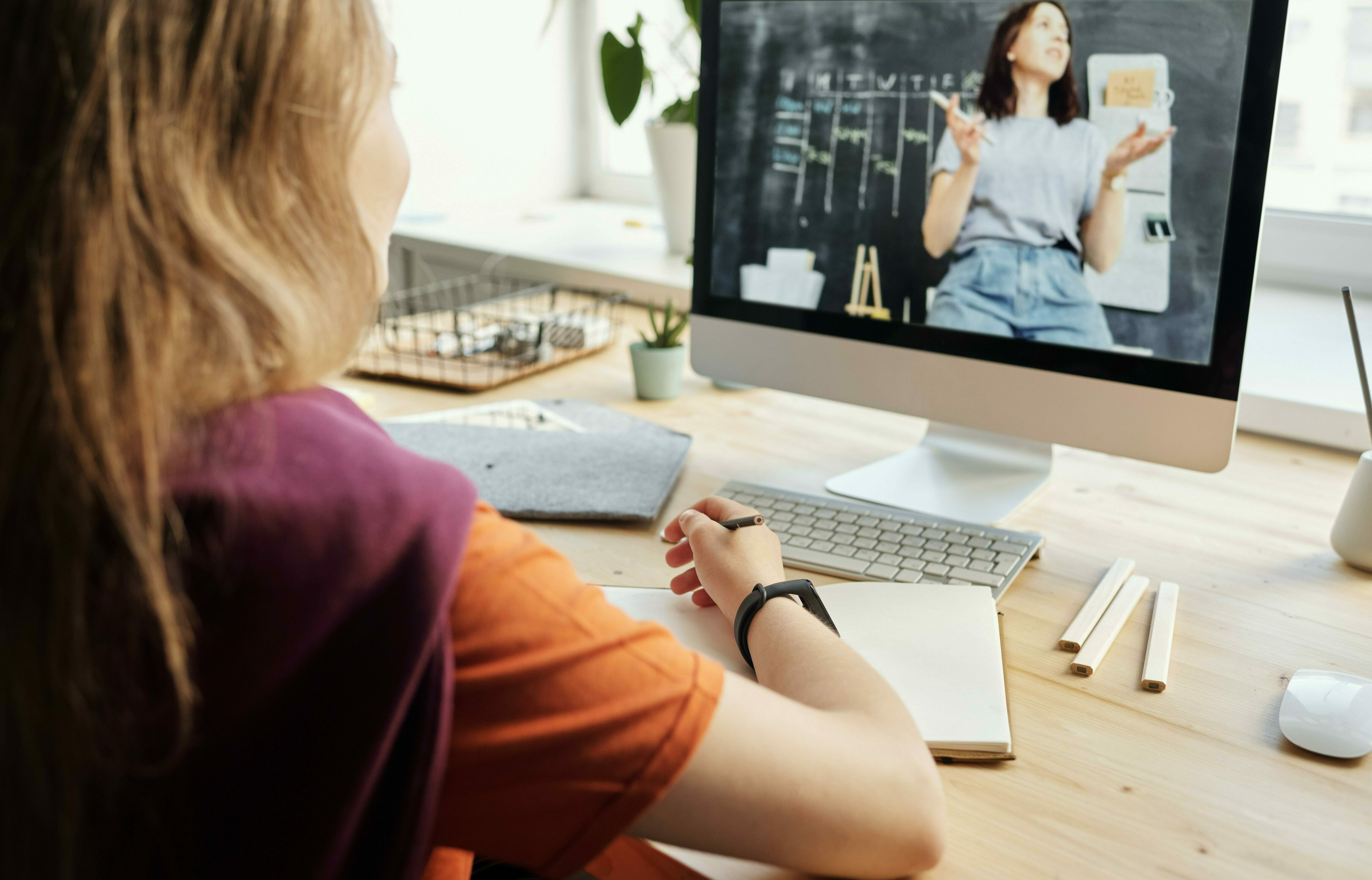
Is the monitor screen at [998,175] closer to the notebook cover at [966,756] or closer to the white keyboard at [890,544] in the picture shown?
the white keyboard at [890,544]

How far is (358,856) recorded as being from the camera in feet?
1.48

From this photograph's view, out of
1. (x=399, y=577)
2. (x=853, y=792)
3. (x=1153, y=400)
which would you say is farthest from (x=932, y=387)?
(x=399, y=577)

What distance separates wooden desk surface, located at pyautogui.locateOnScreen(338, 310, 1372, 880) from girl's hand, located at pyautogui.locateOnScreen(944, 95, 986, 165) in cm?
35

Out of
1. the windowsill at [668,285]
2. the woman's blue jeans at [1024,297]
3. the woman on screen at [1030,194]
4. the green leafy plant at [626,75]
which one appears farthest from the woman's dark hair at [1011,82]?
the green leafy plant at [626,75]

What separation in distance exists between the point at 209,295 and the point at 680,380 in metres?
0.99

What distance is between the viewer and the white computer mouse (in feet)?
2.10

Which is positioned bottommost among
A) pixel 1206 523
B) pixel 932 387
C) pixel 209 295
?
pixel 1206 523

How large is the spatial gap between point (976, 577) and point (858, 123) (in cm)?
46

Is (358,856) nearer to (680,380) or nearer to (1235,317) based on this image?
(1235,317)

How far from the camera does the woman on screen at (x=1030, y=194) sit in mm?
907

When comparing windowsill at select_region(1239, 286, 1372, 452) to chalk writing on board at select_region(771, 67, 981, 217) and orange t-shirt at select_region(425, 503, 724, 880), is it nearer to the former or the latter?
chalk writing on board at select_region(771, 67, 981, 217)

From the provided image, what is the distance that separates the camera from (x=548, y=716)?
45cm

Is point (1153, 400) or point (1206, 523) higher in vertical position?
point (1153, 400)

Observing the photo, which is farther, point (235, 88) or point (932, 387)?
point (932, 387)
